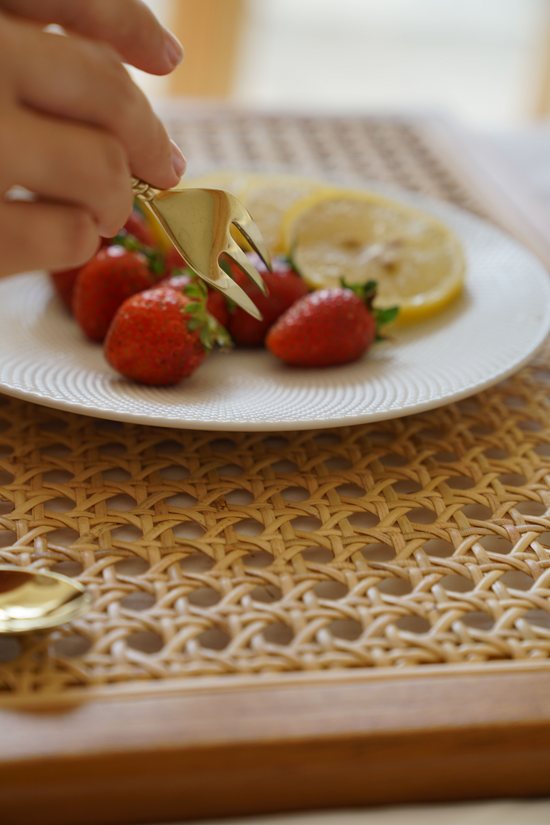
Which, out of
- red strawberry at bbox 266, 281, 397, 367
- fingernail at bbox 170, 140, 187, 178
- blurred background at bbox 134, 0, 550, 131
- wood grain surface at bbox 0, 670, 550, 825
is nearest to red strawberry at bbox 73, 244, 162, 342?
red strawberry at bbox 266, 281, 397, 367

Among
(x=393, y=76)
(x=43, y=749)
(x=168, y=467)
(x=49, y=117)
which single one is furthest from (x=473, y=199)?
(x=393, y=76)

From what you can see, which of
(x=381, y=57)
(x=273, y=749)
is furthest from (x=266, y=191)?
(x=381, y=57)

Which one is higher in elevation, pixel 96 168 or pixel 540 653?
pixel 96 168

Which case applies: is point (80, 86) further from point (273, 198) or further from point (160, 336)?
point (273, 198)

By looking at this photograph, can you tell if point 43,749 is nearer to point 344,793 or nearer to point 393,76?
point 344,793

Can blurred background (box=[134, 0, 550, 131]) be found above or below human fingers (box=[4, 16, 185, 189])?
below

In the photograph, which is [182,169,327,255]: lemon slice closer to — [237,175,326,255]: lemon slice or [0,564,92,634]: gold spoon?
[237,175,326,255]: lemon slice
